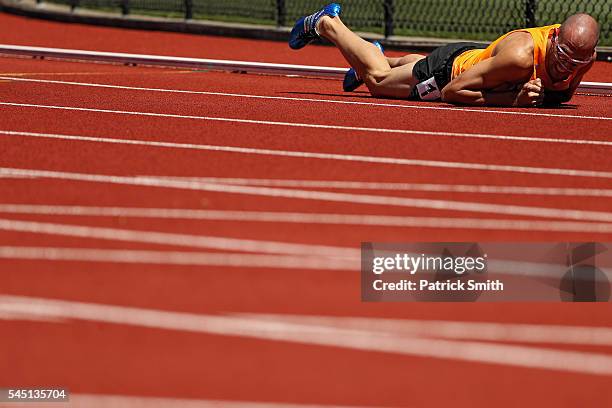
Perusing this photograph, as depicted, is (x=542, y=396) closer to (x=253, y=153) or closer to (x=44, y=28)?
(x=253, y=153)

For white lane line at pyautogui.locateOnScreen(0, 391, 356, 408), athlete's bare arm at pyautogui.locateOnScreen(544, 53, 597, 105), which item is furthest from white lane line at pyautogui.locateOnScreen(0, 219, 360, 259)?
athlete's bare arm at pyautogui.locateOnScreen(544, 53, 597, 105)

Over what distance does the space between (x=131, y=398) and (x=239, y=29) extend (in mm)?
15693

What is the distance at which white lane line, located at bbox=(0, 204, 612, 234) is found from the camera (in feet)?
18.5

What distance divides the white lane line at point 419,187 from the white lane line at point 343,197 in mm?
118

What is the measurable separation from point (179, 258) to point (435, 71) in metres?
5.39

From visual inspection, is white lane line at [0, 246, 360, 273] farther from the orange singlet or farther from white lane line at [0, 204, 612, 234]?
the orange singlet

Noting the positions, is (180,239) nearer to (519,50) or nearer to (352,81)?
(519,50)

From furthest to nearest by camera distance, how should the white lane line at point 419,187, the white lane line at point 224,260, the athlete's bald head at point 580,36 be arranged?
the athlete's bald head at point 580,36, the white lane line at point 419,187, the white lane line at point 224,260

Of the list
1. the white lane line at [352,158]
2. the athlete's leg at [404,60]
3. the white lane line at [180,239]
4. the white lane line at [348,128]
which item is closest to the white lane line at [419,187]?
the white lane line at [352,158]

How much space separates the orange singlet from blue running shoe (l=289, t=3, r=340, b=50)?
121 cm

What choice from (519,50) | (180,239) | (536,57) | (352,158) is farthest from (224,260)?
(536,57)

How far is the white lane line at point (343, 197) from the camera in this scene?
19.4ft

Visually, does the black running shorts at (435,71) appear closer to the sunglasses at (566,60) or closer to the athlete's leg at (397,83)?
the athlete's leg at (397,83)

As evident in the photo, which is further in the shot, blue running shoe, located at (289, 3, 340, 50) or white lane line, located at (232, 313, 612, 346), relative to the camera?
blue running shoe, located at (289, 3, 340, 50)
